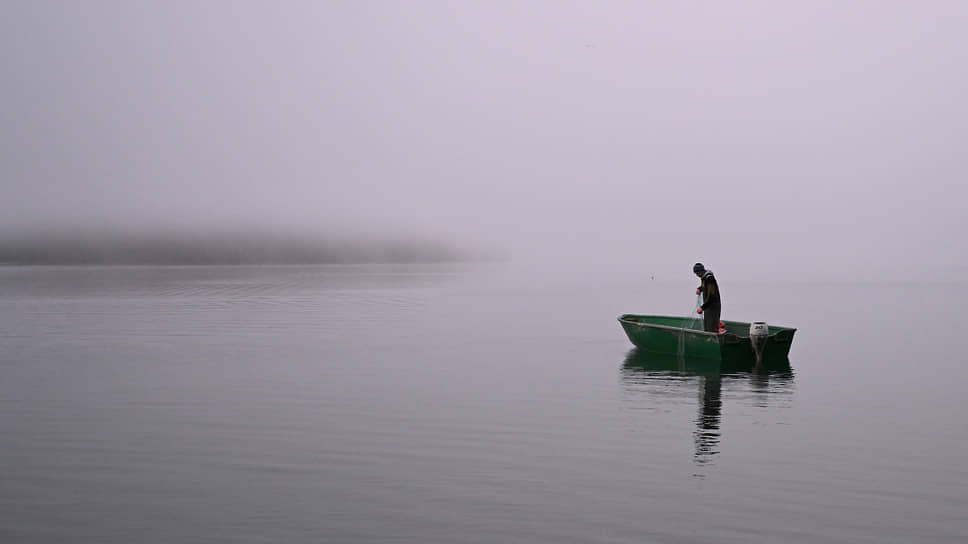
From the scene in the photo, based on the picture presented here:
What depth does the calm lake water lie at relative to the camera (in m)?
12.0

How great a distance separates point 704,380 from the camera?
26984mm

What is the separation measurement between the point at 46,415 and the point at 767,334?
70.9ft

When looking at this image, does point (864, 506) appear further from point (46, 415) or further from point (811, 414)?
point (46, 415)

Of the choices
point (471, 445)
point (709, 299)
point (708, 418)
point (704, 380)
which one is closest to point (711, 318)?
point (709, 299)

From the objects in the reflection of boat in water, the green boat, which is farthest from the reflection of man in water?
the green boat

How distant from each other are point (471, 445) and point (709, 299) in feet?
47.5

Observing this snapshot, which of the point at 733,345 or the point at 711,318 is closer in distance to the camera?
the point at 733,345

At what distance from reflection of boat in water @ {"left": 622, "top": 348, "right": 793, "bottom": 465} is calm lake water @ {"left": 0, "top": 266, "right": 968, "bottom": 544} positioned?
172 millimetres

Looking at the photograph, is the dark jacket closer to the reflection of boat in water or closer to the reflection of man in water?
the reflection of boat in water

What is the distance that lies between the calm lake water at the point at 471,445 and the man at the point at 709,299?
1.97 meters

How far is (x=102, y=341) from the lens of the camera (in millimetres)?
40344

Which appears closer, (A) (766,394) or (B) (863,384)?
(A) (766,394)

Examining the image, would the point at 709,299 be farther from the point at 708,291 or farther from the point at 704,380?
the point at 704,380

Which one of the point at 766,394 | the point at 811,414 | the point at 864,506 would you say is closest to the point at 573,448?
the point at 864,506
